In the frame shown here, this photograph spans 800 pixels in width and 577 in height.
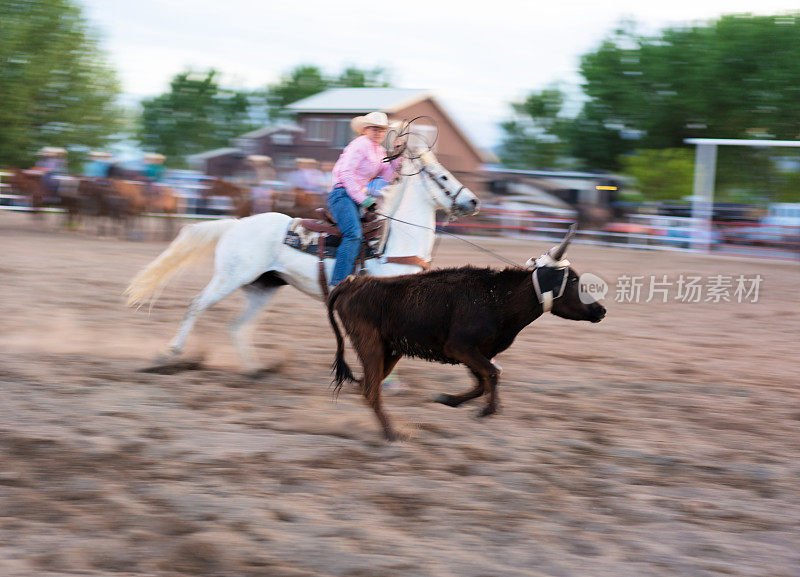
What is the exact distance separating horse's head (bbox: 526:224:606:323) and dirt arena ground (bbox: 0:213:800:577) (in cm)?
71

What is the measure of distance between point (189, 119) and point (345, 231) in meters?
62.5

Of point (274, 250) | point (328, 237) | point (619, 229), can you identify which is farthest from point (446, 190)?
point (619, 229)

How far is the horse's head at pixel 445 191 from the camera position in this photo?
19.3 feet

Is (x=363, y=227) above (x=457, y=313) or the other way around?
above

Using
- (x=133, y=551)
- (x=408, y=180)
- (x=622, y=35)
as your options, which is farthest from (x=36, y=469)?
(x=622, y=35)

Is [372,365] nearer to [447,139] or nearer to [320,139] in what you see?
[320,139]

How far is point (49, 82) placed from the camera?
26.8 m

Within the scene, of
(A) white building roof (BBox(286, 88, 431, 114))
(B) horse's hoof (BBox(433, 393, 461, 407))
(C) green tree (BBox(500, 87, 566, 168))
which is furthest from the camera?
(C) green tree (BBox(500, 87, 566, 168))

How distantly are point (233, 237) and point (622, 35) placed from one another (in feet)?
100

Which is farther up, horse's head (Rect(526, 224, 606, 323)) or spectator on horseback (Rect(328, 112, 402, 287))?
spectator on horseback (Rect(328, 112, 402, 287))

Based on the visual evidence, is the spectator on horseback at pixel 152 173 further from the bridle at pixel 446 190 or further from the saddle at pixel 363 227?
the bridle at pixel 446 190

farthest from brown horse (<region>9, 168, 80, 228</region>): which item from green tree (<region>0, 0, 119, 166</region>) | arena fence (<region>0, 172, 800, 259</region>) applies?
green tree (<region>0, 0, 119, 166</region>)

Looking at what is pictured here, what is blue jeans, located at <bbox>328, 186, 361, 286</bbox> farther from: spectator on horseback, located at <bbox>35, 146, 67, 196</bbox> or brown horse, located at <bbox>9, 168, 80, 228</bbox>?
spectator on horseback, located at <bbox>35, 146, 67, 196</bbox>

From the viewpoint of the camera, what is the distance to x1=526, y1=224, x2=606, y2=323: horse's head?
4.64 m
